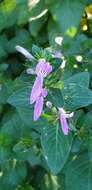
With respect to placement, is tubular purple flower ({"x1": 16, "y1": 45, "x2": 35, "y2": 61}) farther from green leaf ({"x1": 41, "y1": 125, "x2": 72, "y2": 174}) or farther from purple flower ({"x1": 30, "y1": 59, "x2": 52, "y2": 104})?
green leaf ({"x1": 41, "y1": 125, "x2": 72, "y2": 174})

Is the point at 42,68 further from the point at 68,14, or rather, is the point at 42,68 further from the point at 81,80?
the point at 68,14

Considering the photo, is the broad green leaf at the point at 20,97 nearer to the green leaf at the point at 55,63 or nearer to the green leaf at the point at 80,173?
the green leaf at the point at 55,63

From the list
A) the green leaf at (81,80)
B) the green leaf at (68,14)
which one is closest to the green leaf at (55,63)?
the green leaf at (81,80)

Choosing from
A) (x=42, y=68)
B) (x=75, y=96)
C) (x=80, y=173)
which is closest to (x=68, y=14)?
(x=80, y=173)

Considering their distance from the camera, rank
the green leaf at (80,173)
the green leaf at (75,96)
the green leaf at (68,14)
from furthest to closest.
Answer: the green leaf at (68,14) < the green leaf at (80,173) < the green leaf at (75,96)

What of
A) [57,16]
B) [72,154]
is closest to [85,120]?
[72,154]
